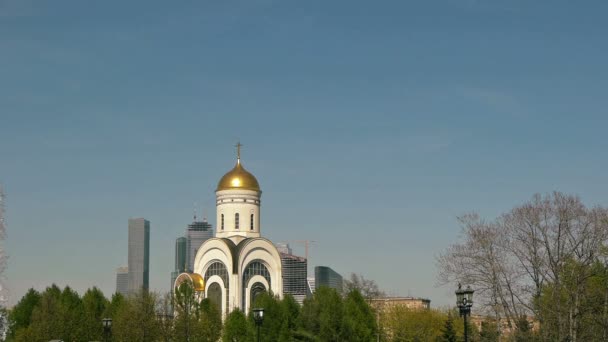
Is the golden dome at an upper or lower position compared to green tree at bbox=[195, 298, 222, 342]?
upper

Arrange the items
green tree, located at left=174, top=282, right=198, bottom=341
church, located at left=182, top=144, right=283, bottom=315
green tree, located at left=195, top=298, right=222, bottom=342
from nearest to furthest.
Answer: green tree, located at left=174, top=282, right=198, bottom=341
green tree, located at left=195, top=298, right=222, bottom=342
church, located at left=182, top=144, right=283, bottom=315

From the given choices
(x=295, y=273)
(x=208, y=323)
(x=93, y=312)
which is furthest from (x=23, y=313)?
(x=295, y=273)

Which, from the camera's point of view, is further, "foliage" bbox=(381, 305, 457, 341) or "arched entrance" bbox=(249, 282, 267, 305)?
"arched entrance" bbox=(249, 282, 267, 305)

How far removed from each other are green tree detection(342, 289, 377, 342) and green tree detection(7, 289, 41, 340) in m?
23.1

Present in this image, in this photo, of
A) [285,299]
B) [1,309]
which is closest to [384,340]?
[285,299]

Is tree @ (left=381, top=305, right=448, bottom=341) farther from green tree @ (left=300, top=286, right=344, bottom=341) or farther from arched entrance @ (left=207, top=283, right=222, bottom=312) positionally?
green tree @ (left=300, top=286, right=344, bottom=341)

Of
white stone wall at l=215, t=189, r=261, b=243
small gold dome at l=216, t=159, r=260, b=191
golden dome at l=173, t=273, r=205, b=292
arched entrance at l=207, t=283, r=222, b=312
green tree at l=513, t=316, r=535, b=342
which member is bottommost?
green tree at l=513, t=316, r=535, b=342

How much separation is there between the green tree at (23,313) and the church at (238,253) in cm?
1614

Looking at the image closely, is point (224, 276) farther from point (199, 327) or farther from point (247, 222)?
point (199, 327)

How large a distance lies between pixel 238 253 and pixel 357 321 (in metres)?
21.8

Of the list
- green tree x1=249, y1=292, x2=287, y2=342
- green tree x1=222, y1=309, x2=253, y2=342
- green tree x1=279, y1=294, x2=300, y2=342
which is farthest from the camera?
green tree x1=222, y1=309, x2=253, y2=342

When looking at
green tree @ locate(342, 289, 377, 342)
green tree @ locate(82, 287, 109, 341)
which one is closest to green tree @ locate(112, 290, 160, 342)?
green tree @ locate(82, 287, 109, 341)

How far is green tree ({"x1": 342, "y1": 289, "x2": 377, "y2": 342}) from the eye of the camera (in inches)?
2088

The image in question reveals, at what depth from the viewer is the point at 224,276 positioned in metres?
75.4
